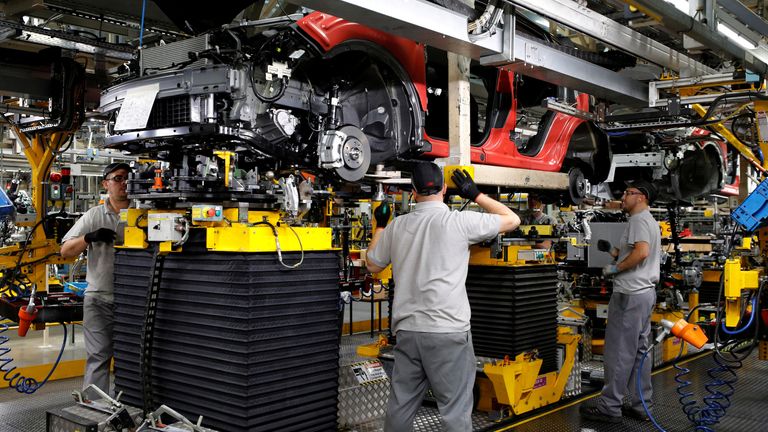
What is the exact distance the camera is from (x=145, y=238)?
150 inches

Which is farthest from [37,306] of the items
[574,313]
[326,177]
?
[574,313]

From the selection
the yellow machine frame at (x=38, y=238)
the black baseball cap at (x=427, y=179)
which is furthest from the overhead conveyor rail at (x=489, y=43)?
the yellow machine frame at (x=38, y=238)

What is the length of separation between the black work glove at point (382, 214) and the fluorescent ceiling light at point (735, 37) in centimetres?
235

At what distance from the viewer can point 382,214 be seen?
158 inches

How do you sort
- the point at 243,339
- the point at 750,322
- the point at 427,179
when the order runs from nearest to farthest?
the point at 243,339 → the point at 427,179 → the point at 750,322

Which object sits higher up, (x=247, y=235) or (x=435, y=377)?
(x=247, y=235)

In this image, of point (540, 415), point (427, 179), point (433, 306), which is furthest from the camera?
point (540, 415)

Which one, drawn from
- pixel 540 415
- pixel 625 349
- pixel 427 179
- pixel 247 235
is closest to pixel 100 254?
pixel 247 235

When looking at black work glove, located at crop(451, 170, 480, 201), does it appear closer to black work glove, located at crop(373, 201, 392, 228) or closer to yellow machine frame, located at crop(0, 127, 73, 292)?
black work glove, located at crop(373, 201, 392, 228)

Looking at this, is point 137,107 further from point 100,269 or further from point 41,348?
point 41,348

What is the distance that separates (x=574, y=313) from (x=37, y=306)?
4.98m

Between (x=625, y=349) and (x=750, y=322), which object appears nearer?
(x=750, y=322)

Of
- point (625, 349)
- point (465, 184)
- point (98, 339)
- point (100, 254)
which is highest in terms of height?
point (465, 184)

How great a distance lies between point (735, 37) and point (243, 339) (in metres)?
3.64
